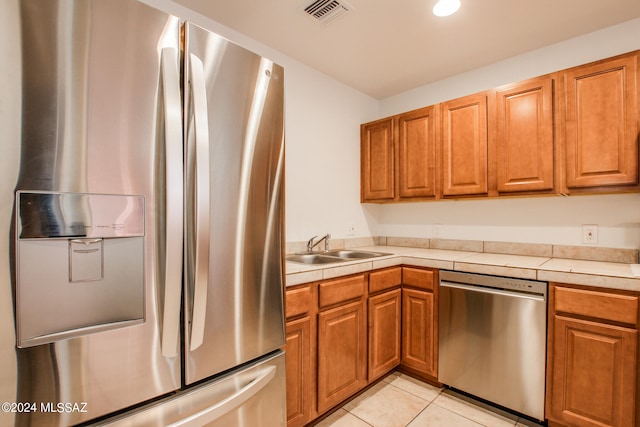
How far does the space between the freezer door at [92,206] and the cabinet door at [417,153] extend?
81.9 inches

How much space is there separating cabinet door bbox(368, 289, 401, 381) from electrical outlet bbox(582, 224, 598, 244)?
1.32m

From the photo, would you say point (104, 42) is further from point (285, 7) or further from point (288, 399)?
point (288, 399)

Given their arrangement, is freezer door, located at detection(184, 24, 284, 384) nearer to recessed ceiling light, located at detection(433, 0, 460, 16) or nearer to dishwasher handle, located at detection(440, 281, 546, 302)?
recessed ceiling light, located at detection(433, 0, 460, 16)

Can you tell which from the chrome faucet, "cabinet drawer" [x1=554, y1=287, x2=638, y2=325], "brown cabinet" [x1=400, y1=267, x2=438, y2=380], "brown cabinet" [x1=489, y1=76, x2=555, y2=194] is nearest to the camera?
"cabinet drawer" [x1=554, y1=287, x2=638, y2=325]

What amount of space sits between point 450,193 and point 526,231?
63 centimetres

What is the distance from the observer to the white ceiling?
1.80 meters

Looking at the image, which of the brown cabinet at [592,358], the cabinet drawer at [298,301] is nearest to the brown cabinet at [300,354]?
the cabinet drawer at [298,301]

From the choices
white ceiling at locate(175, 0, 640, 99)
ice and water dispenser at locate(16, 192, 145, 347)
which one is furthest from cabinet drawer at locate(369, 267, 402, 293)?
white ceiling at locate(175, 0, 640, 99)

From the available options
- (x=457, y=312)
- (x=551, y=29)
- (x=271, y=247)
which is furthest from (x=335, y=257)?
(x=551, y=29)

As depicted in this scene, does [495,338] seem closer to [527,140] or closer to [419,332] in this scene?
[419,332]

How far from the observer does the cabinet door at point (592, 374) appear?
148 cm

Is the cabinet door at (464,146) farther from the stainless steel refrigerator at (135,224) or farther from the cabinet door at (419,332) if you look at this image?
the stainless steel refrigerator at (135,224)

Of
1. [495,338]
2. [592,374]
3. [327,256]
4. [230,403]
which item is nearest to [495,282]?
[495,338]

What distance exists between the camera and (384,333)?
2.16 m
